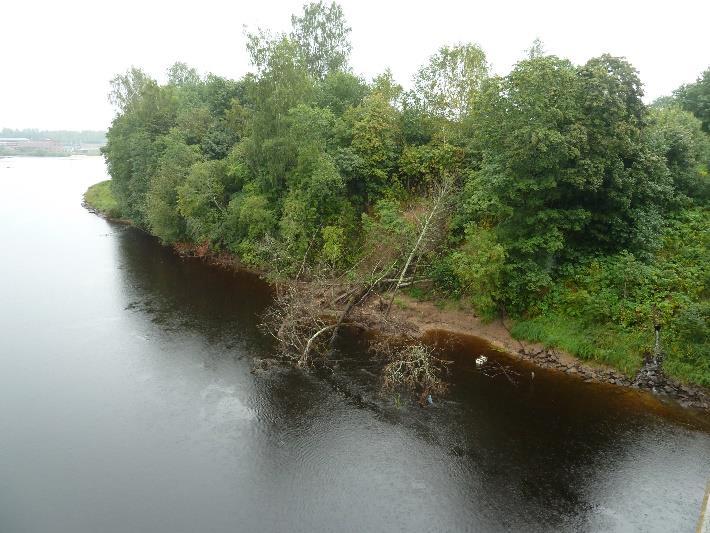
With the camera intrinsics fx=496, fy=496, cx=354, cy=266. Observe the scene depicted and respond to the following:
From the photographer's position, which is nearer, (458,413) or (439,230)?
(458,413)

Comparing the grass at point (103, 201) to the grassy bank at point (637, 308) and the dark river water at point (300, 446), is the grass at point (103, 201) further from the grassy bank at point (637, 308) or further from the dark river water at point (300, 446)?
the grassy bank at point (637, 308)

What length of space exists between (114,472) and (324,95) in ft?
109

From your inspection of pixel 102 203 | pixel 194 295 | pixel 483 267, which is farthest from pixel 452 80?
pixel 102 203

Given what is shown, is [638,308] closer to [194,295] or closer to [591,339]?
[591,339]

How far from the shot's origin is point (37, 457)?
19.8 metres

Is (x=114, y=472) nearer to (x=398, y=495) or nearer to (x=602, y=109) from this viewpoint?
(x=398, y=495)

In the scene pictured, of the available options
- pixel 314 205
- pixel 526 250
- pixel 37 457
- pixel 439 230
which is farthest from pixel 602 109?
pixel 37 457

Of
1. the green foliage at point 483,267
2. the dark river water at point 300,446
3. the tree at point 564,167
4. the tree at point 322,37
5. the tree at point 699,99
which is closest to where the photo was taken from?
the dark river water at point 300,446

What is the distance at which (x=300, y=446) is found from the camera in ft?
66.0

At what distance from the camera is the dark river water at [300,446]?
55.2ft

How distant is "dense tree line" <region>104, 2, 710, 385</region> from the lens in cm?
2542

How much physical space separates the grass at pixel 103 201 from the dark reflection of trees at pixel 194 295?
2211cm

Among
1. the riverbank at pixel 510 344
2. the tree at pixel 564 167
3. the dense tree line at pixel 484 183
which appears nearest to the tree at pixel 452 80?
the dense tree line at pixel 484 183

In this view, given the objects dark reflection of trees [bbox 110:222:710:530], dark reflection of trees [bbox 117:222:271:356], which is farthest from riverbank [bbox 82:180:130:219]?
dark reflection of trees [bbox 110:222:710:530]
